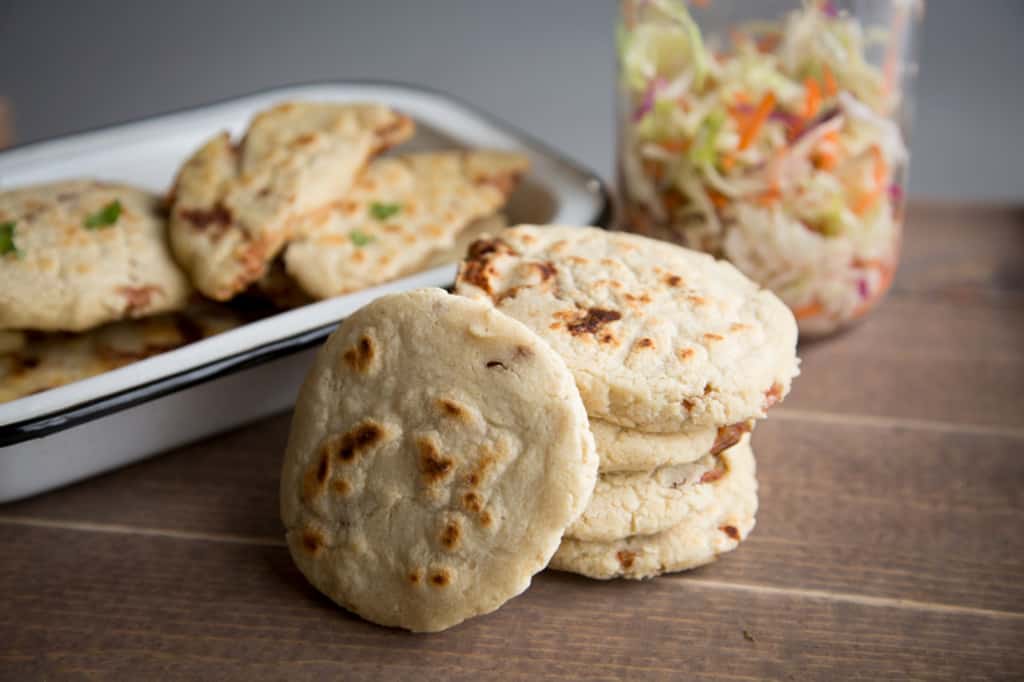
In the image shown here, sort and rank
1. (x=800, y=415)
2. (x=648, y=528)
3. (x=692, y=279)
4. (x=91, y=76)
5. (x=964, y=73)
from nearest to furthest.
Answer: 1. (x=648, y=528)
2. (x=692, y=279)
3. (x=800, y=415)
4. (x=964, y=73)
5. (x=91, y=76)

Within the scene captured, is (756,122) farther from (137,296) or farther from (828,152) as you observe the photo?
(137,296)

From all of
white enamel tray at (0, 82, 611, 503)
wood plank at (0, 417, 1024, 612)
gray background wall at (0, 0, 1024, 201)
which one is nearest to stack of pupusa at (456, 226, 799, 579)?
wood plank at (0, 417, 1024, 612)

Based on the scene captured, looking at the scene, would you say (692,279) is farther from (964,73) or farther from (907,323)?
(964,73)

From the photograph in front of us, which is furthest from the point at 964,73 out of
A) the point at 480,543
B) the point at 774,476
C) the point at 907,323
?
the point at 480,543

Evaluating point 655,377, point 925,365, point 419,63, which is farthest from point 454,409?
point 419,63

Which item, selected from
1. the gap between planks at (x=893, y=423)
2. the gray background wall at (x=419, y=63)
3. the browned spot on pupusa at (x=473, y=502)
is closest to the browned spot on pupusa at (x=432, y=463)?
the browned spot on pupusa at (x=473, y=502)

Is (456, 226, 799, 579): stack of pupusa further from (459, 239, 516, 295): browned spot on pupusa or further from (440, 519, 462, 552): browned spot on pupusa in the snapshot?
(440, 519, 462, 552): browned spot on pupusa

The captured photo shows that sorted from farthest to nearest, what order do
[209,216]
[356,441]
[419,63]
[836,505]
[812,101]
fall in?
[419,63], [812,101], [209,216], [836,505], [356,441]
